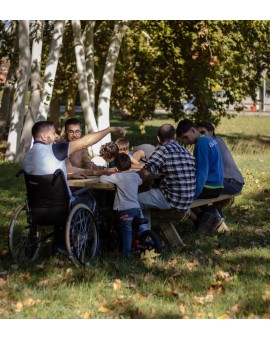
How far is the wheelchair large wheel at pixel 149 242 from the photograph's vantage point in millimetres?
8695

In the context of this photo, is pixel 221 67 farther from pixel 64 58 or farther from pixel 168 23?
pixel 64 58

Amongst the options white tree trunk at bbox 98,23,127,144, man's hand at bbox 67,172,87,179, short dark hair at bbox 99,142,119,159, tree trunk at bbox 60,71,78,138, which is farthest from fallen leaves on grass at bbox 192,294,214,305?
tree trunk at bbox 60,71,78,138

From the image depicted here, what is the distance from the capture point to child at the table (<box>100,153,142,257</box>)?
8750 mm

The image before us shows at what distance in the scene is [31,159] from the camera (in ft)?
26.3

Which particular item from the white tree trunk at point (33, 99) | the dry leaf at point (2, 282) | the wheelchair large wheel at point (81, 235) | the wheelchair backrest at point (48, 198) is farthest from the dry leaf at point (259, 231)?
the white tree trunk at point (33, 99)

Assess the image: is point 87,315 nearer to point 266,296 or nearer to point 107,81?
point 266,296

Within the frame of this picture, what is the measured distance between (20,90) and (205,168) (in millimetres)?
10479

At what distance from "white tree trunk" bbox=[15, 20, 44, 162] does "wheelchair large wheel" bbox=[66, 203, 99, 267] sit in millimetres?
10399

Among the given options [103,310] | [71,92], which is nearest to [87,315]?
[103,310]

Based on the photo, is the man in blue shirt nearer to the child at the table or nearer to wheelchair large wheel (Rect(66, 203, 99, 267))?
the child at the table
